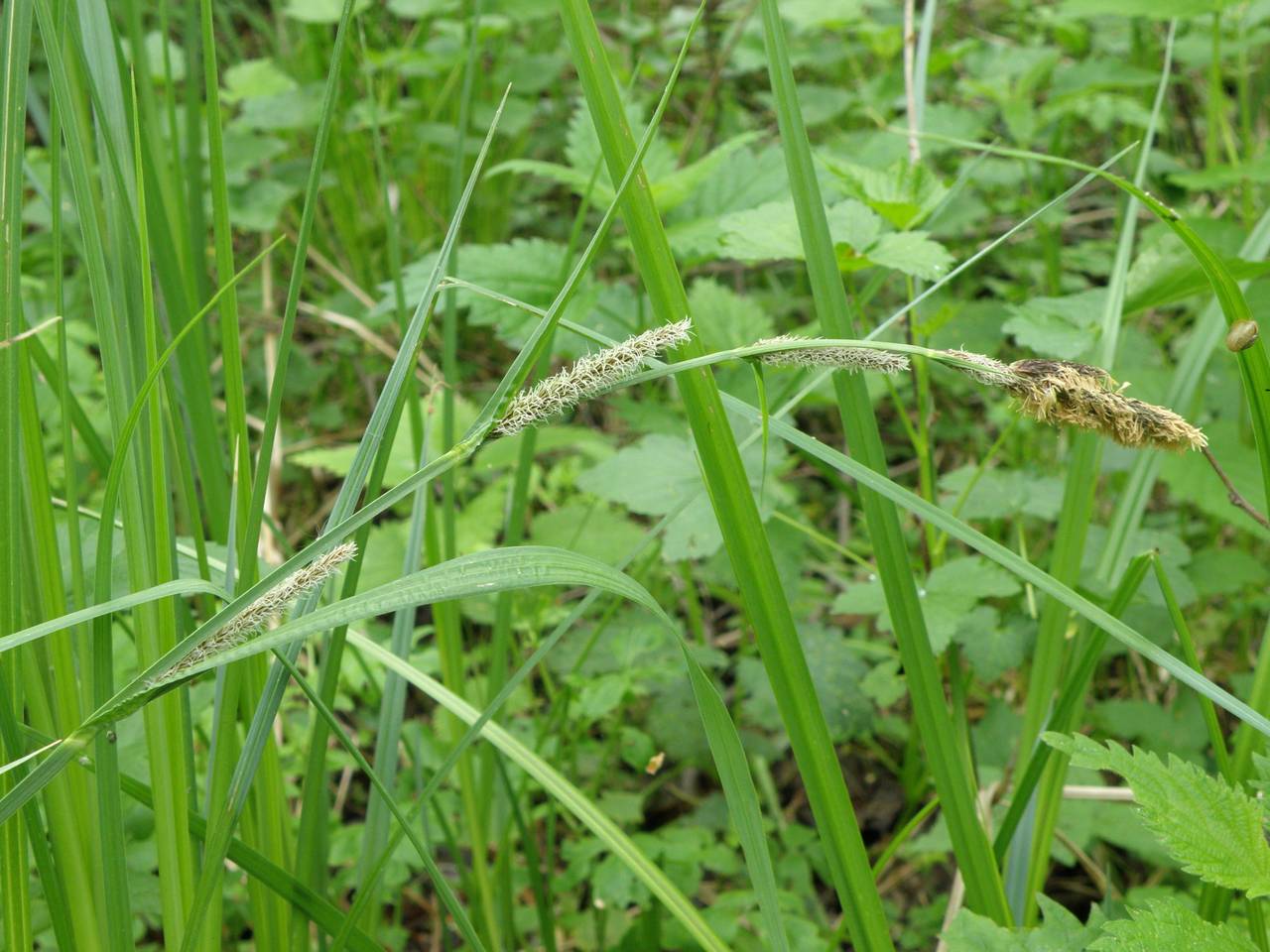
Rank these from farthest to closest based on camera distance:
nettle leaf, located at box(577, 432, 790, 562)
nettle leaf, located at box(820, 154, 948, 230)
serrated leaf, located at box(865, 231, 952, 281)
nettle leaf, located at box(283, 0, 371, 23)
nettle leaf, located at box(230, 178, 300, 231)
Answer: nettle leaf, located at box(283, 0, 371, 23)
nettle leaf, located at box(230, 178, 300, 231)
nettle leaf, located at box(577, 432, 790, 562)
nettle leaf, located at box(820, 154, 948, 230)
serrated leaf, located at box(865, 231, 952, 281)

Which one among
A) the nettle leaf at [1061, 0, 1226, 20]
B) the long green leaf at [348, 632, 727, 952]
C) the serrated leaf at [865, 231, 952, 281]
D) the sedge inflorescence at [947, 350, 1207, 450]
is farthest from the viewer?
the nettle leaf at [1061, 0, 1226, 20]

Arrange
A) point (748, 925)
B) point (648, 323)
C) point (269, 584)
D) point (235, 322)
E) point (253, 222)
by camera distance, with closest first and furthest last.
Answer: point (269, 584) → point (235, 322) → point (748, 925) → point (648, 323) → point (253, 222)

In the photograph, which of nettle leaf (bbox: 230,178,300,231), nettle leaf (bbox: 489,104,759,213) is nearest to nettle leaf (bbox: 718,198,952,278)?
nettle leaf (bbox: 489,104,759,213)

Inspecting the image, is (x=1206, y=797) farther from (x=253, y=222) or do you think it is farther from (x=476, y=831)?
(x=253, y=222)

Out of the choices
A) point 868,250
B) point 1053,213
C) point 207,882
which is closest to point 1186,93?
point 1053,213

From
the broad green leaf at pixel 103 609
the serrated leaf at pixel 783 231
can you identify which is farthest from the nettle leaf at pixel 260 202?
the broad green leaf at pixel 103 609

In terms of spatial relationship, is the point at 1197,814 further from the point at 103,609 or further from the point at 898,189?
the point at 898,189

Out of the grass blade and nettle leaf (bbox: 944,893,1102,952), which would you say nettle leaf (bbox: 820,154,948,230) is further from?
nettle leaf (bbox: 944,893,1102,952)

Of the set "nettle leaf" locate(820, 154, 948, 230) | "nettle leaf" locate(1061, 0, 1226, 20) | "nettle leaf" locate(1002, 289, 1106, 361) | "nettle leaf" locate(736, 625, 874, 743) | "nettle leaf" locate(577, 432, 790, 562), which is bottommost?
"nettle leaf" locate(736, 625, 874, 743)
